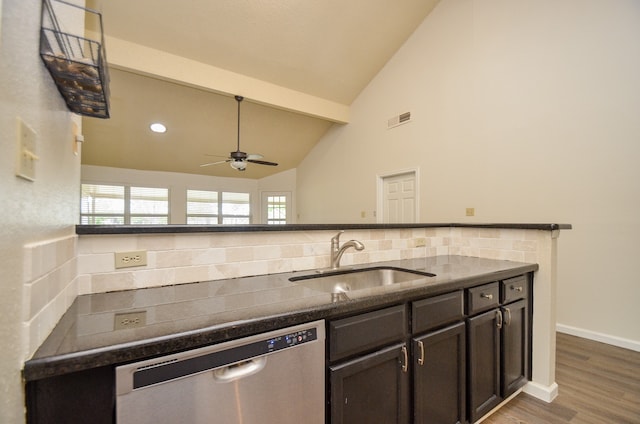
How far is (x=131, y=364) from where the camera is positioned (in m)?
0.66

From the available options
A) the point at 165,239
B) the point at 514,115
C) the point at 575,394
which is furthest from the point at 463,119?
the point at 165,239

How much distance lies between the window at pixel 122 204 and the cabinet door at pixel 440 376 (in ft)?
24.0

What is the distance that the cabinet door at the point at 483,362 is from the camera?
4.85 feet

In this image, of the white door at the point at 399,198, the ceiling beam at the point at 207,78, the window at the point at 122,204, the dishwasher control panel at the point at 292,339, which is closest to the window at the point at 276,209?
the window at the point at 122,204

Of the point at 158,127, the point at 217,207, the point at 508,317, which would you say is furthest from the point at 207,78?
the point at 508,317

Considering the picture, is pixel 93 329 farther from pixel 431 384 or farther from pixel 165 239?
pixel 431 384

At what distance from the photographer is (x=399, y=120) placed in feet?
16.0

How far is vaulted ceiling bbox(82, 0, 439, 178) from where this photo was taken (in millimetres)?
3646

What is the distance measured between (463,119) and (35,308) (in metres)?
4.53

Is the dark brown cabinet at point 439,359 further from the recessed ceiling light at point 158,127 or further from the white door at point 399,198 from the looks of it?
the recessed ceiling light at point 158,127

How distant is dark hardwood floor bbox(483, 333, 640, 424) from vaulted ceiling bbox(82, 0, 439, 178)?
465 cm

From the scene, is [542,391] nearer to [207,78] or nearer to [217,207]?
[207,78]

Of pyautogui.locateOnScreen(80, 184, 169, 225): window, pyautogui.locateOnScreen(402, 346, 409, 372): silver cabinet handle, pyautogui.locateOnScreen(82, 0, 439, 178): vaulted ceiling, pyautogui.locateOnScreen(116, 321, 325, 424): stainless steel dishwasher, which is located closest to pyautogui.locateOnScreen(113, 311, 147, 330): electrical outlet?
pyautogui.locateOnScreen(116, 321, 325, 424): stainless steel dishwasher

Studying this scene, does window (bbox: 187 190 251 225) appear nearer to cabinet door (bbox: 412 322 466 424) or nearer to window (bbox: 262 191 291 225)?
window (bbox: 262 191 291 225)
